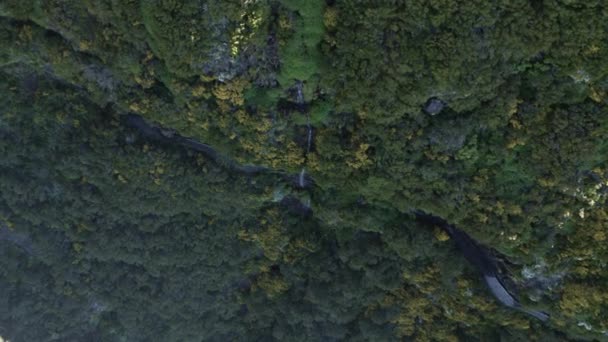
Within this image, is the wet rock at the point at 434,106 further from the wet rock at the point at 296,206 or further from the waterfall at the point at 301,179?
the wet rock at the point at 296,206

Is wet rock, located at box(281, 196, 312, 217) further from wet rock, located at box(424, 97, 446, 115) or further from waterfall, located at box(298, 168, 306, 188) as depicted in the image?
wet rock, located at box(424, 97, 446, 115)

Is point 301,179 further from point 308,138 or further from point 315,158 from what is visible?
point 308,138

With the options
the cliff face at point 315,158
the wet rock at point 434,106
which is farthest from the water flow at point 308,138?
the wet rock at point 434,106

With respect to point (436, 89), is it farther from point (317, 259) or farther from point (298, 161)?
point (317, 259)

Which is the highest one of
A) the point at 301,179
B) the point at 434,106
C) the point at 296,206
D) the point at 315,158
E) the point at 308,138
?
the point at 434,106

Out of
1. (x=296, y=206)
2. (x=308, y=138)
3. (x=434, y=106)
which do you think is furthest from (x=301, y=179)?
(x=434, y=106)

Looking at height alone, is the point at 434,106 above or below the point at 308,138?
above

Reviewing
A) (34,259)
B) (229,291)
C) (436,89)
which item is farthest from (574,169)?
(34,259)
